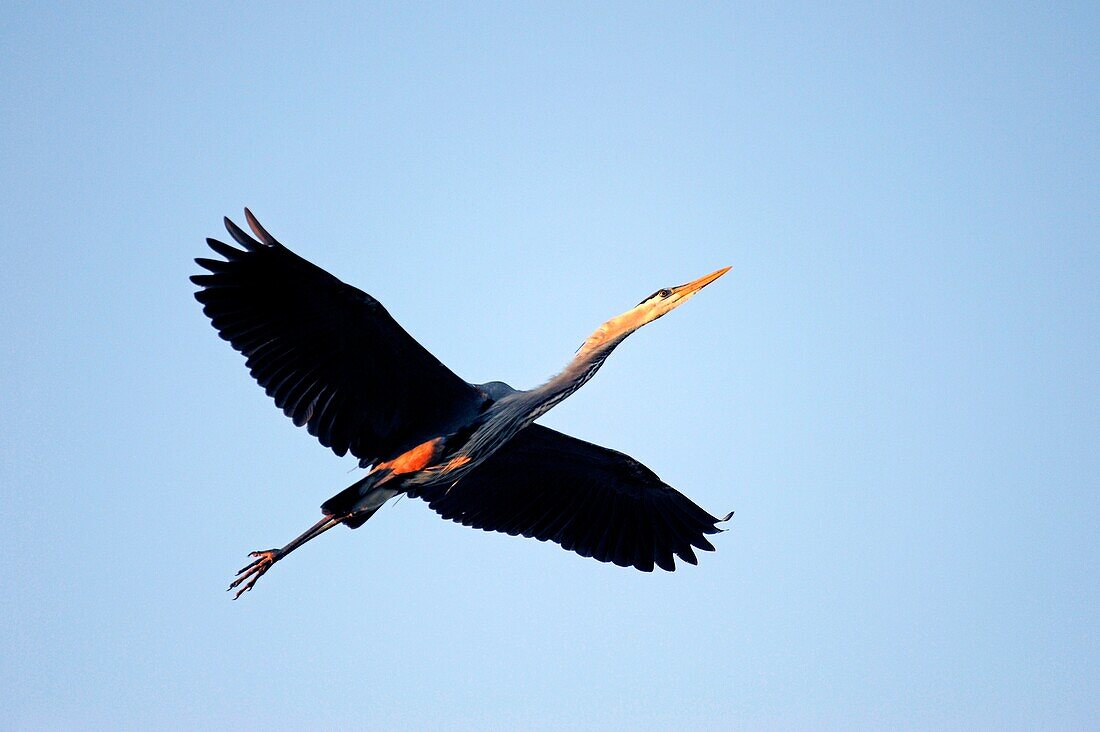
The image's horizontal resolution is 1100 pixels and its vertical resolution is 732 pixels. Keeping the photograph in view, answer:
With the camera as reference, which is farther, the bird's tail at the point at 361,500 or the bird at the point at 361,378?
the bird's tail at the point at 361,500

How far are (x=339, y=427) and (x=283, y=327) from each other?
3.14ft

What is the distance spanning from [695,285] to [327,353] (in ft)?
9.01

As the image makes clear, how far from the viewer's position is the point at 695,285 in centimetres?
906

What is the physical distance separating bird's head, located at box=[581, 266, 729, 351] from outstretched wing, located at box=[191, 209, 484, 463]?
1078mm

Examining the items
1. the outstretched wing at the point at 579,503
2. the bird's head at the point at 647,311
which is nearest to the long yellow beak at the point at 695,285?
the bird's head at the point at 647,311

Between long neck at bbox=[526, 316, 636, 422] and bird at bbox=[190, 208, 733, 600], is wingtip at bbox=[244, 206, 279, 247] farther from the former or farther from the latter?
long neck at bbox=[526, 316, 636, 422]

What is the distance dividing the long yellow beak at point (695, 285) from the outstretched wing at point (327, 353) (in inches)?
67.2

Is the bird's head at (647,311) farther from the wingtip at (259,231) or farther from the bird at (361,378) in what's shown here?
the wingtip at (259,231)

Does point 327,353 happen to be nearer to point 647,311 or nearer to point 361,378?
point 361,378

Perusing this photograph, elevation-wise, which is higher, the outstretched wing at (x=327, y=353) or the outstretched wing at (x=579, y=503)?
the outstretched wing at (x=327, y=353)

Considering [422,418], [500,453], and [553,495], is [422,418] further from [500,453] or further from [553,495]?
[553,495]

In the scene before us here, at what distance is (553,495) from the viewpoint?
11117 millimetres

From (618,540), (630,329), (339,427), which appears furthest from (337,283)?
(618,540)

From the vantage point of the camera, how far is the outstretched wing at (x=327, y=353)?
8.53 m
